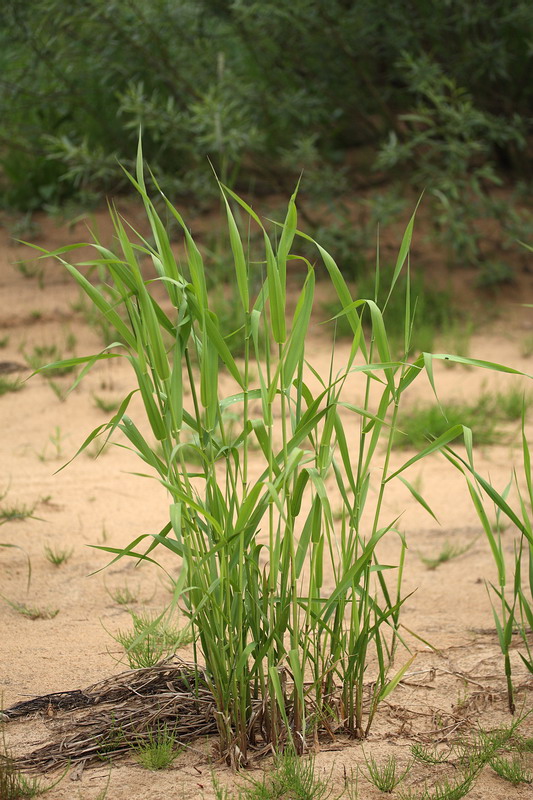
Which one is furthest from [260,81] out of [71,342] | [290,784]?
[290,784]

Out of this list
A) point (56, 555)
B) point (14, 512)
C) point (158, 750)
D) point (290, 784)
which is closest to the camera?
point (290, 784)

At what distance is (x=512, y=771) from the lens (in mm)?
1707

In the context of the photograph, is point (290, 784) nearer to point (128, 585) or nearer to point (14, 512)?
point (128, 585)

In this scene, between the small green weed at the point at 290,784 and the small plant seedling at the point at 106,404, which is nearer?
the small green weed at the point at 290,784

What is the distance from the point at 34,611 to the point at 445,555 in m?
1.30

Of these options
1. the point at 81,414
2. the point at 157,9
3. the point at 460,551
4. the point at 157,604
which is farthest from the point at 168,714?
the point at 157,9

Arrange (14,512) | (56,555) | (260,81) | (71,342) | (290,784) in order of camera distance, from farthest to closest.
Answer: (260,81) → (71,342) → (14,512) → (56,555) → (290,784)

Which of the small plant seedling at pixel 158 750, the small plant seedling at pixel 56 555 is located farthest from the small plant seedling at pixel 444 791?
the small plant seedling at pixel 56 555

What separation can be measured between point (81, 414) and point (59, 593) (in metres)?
1.60

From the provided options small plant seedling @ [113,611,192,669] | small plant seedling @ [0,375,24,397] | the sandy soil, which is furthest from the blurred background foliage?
small plant seedling @ [113,611,192,669]

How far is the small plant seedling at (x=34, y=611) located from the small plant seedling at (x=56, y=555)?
27 cm

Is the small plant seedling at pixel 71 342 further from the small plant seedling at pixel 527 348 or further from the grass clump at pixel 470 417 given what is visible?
the small plant seedling at pixel 527 348

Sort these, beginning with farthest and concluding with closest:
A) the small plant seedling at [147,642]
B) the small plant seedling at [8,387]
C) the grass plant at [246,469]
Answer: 1. the small plant seedling at [8,387]
2. the small plant seedling at [147,642]
3. the grass plant at [246,469]

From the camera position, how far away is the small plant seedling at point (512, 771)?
1700mm
